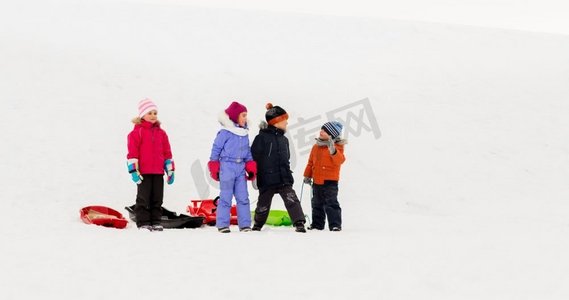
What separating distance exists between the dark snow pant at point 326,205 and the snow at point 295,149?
31.7 inches

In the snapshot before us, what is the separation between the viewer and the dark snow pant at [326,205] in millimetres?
9422

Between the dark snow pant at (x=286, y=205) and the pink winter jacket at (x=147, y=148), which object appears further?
the dark snow pant at (x=286, y=205)

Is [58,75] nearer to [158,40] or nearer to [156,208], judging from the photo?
[158,40]

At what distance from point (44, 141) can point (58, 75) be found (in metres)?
4.69

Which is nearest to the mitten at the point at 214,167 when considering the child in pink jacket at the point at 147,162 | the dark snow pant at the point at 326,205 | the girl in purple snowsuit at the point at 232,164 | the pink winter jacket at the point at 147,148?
the girl in purple snowsuit at the point at 232,164

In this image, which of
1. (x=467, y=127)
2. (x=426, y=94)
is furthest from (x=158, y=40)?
(x=467, y=127)

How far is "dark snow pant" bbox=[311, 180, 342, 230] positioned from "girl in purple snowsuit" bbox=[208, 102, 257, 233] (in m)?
1.23

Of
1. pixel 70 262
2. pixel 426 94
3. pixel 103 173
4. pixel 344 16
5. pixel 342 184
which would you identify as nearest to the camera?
pixel 70 262

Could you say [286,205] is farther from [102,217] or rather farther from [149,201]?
[102,217]

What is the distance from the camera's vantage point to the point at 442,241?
7.82 m

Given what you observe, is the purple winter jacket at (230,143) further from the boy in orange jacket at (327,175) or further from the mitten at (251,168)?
the boy in orange jacket at (327,175)

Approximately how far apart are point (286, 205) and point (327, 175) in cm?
93

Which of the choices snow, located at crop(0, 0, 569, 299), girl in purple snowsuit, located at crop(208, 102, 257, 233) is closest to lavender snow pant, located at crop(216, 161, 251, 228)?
girl in purple snowsuit, located at crop(208, 102, 257, 233)

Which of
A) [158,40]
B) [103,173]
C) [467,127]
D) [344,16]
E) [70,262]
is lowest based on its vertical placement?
[70,262]
